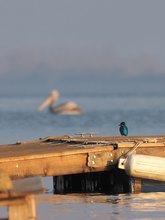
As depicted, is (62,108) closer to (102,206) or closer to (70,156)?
(70,156)

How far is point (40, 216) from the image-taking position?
22078 mm

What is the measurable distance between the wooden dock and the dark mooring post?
77cm

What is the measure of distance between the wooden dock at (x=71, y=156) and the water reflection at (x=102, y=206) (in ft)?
2.19

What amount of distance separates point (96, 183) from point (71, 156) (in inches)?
97.9

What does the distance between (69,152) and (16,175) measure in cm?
141

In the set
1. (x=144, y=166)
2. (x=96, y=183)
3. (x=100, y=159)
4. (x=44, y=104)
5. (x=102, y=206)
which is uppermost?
(x=44, y=104)

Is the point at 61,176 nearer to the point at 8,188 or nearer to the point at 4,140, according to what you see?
the point at 8,188

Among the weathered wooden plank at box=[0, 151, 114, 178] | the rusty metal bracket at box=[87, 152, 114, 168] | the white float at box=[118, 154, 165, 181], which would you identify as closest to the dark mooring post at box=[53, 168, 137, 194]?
the white float at box=[118, 154, 165, 181]

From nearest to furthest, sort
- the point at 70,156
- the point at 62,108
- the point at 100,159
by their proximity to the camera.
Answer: the point at 70,156, the point at 62,108, the point at 100,159

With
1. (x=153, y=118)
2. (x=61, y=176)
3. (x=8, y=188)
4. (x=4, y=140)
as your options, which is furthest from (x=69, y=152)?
(x=153, y=118)

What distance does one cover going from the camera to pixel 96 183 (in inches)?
1112

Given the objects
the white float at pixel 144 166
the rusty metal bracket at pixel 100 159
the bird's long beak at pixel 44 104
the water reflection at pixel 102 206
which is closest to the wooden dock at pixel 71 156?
the rusty metal bracket at pixel 100 159

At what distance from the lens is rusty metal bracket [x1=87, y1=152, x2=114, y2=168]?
26188 mm

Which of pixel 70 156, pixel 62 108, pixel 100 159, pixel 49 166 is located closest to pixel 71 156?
pixel 70 156
